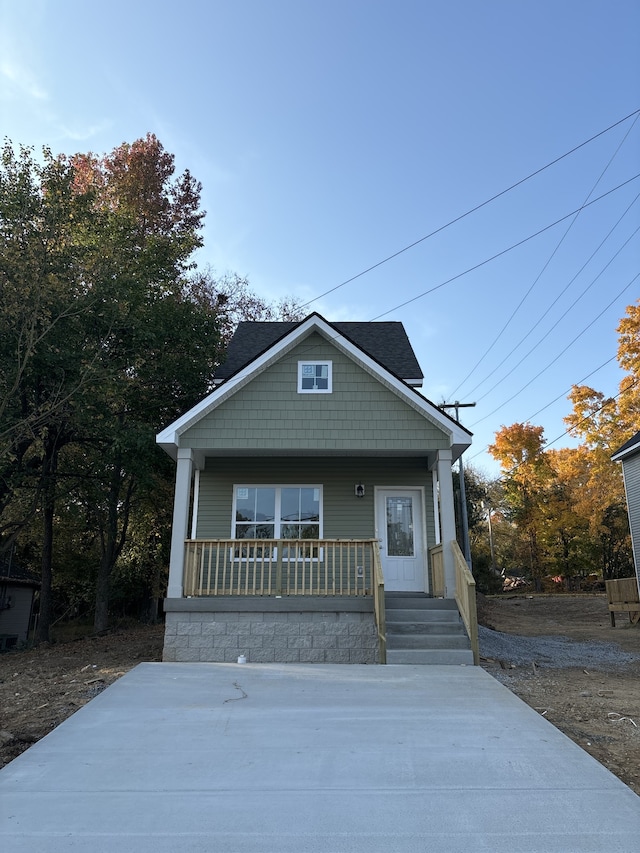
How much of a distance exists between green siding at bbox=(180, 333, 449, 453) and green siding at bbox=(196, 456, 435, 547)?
1192 millimetres

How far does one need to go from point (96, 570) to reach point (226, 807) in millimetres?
22208

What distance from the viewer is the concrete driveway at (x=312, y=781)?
3.24m

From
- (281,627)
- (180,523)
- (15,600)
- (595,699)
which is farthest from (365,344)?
(15,600)

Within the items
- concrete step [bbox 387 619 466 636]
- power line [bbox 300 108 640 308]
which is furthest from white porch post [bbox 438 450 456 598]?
power line [bbox 300 108 640 308]

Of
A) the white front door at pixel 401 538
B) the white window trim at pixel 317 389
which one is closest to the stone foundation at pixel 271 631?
the white front door at pixel 401 538

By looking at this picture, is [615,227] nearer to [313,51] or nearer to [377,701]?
[313,51]

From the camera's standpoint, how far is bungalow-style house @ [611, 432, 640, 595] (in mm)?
17953

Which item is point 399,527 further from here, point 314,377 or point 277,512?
point 314,377

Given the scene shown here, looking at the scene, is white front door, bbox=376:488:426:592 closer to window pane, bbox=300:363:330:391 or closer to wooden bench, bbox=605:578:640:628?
window pane, bbox=300:363:330:391

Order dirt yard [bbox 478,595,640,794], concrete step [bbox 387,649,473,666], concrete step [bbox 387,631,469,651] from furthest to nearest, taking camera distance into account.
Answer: concrete step [bbox 387,631,469,651] < concrete step [bbox 387,649,473,666] < dirt yard [bbox 478,595,640,794]

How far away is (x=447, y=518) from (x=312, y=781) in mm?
6803

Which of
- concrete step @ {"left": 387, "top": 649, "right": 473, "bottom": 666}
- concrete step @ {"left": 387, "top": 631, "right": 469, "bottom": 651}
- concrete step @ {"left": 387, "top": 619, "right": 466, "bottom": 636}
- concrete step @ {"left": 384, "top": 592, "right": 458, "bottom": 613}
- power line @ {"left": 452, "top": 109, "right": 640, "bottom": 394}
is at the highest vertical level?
power line @ {"left": 452, "top": 109, "right": 640, "bottom": 394}

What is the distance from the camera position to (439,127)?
40.8 ft

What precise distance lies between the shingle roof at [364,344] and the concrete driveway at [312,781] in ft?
27.0
